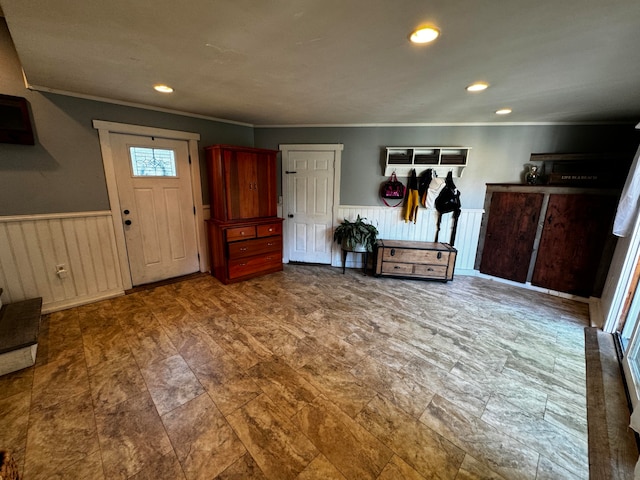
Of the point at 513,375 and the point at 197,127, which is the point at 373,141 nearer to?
the point at 197,127

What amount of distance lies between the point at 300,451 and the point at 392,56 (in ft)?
8.21

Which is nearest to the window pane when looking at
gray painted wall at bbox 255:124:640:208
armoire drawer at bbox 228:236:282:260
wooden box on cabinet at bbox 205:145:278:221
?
wooden box on cabinet at bbox 205:145:278:221

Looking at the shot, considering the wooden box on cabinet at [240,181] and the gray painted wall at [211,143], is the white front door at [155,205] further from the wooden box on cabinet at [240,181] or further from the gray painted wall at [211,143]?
the wooden box on cabinet at [240,181]

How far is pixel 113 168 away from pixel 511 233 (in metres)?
5.27

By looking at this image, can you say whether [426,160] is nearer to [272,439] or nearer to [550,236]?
[550,236]

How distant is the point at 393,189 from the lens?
3.91 meters

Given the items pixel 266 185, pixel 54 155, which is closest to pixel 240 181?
pixel 266 185

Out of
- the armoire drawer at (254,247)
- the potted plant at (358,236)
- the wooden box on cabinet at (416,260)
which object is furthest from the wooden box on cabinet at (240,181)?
the wooden box on cabinet at (416,260)

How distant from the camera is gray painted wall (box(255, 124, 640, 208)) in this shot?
3270 mm

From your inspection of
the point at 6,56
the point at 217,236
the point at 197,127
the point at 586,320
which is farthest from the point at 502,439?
the point at 6,56

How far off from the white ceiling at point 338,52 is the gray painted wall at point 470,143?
0.49m

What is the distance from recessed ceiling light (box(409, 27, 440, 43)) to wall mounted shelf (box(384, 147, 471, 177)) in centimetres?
235

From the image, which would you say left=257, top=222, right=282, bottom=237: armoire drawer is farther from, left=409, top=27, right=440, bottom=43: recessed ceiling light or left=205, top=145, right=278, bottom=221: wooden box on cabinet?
left=409, top=27, right=440, bottom=43: recessed ceiling light

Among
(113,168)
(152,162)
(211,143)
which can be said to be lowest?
(113,168)
